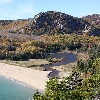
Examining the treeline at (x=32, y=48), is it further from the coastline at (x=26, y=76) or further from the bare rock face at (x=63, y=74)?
the bare rock face at (x=63, y=74)

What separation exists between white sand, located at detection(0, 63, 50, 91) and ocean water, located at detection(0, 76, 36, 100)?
3704 mm

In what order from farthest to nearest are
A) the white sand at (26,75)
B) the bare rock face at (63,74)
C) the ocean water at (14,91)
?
the bare rock face at (63,74), the white sand at (26,75), the ocean water at (14,91)

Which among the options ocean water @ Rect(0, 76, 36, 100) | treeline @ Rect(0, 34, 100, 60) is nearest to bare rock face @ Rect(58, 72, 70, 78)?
ocean water @ Rect(0, 76, 36, 100)

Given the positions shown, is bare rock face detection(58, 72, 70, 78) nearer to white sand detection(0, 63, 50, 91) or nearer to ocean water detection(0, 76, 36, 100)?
white sand detection(0, 63, 50, 91)

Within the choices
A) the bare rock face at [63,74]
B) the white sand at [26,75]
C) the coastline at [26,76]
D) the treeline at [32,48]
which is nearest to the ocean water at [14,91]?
the coastline at [26,76]

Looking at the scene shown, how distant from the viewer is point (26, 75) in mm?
94562

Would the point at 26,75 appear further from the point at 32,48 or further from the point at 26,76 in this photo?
the point at 32,48

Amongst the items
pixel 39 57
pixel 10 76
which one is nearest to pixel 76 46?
pixel 39 57

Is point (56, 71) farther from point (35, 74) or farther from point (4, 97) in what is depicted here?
point (4, 97)

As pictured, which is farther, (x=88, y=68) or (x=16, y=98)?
(x=88, y=68)

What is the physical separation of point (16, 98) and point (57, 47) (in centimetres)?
11218

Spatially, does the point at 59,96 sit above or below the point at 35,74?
above

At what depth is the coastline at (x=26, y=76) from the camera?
268 ft

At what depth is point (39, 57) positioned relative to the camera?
14100 centimetres
